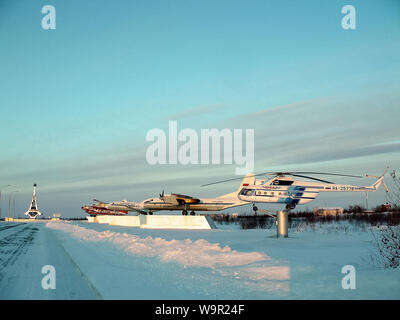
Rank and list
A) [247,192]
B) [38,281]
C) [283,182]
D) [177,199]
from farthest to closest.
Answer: [177,199]
[247,192]
[283,182]
[38,281]

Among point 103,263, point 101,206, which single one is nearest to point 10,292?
point 103,263

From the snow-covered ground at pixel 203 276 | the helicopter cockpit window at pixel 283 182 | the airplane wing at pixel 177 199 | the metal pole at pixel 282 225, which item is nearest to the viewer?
the snow-covered ground at pixel 203 276

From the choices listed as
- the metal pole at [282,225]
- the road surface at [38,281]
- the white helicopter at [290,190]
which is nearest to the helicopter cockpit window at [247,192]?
the white helicopter at [290,190]

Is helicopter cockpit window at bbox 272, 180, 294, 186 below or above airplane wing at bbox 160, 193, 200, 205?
above

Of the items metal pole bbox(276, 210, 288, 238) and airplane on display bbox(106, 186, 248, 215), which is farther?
airplane on display bbox(106, 186, 248, 215)

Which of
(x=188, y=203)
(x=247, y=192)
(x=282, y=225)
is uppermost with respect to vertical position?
(x=247, y=192)

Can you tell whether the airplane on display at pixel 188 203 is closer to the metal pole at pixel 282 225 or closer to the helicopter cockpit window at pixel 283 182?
the helicopter cockpit window at pixel 283 182

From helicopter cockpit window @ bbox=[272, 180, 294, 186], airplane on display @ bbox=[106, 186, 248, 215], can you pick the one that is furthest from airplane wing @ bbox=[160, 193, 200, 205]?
helicopter cockpit window @ bbox=[272, 180, 294, 186]

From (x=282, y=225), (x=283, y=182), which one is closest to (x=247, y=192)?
(x=283, y=182)

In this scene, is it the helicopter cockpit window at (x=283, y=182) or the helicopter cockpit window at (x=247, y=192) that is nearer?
the helicopter cockpit window at (x=283, y=182)

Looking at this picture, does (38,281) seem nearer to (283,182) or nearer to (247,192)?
(283,182)

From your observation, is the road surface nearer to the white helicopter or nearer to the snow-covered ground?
the snow-covered ground

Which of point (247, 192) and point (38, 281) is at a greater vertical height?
point (247, 192)
